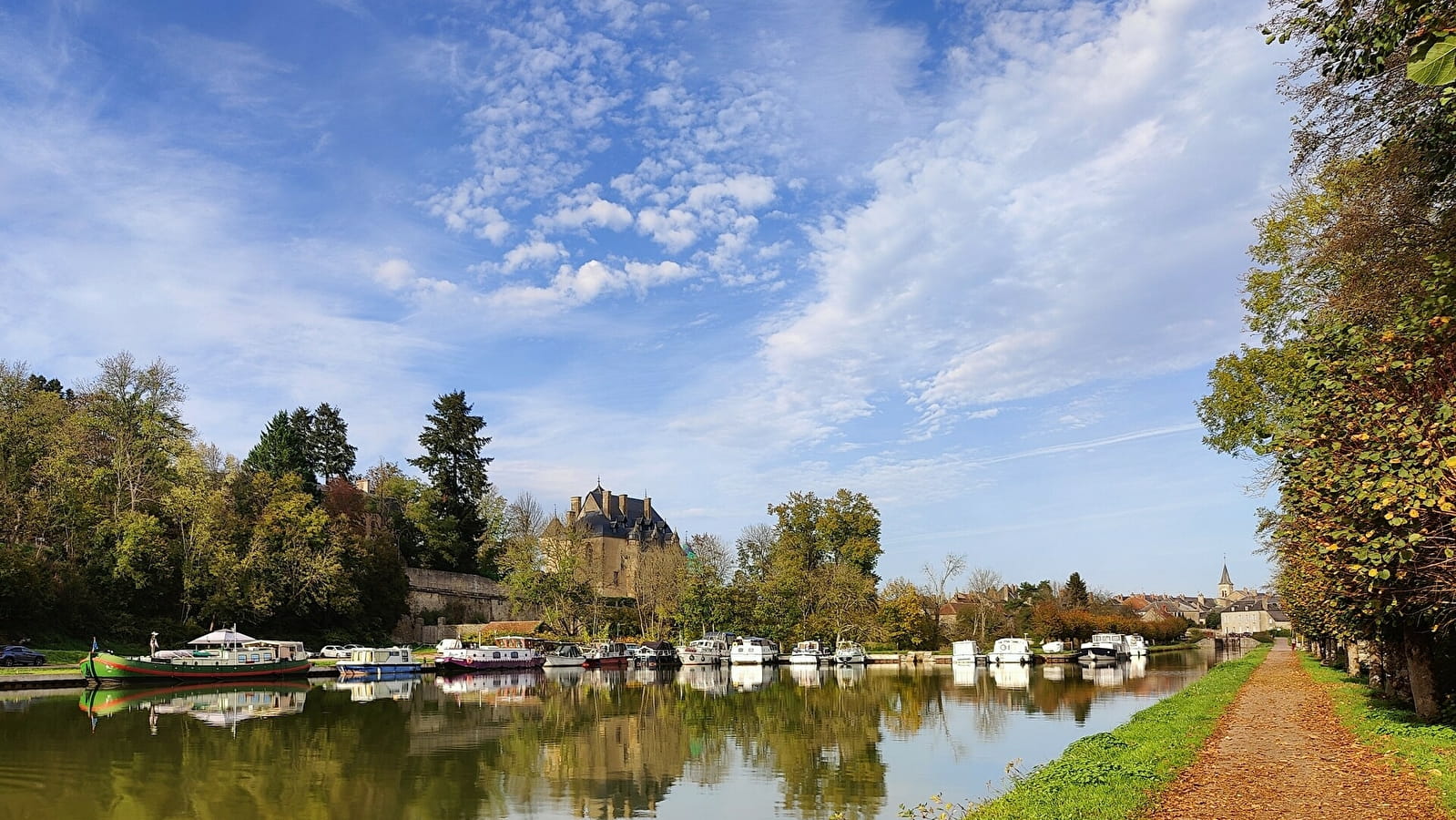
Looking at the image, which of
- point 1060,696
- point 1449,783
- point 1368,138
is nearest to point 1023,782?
point 1449,783

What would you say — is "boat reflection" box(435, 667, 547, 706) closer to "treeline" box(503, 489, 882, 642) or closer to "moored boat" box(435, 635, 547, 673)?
"moored boat" box(435, 635, 547, 673)

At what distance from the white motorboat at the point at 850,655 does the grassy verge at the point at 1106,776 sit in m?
38.7

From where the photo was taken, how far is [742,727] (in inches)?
947

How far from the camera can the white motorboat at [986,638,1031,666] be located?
56844 millimetres

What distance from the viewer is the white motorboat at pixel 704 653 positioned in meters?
60.1

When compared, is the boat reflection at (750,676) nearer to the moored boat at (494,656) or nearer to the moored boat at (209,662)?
the moored boat at (494,656)

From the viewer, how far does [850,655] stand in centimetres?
5775

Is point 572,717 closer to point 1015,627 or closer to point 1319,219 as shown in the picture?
point 1319,219

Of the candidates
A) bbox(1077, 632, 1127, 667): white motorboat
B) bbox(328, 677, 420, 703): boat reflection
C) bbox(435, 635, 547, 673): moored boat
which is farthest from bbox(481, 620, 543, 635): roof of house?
bbox(1077, 632, 1127, 667): white motorboat

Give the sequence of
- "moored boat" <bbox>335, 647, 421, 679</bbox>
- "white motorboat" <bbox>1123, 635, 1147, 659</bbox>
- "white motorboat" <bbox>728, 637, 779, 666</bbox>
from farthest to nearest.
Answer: "white motorboat" <bbox>1123, 635, 1147, 659</bbox>, "white motorboat" <bbox>728, 637, 779, 666</bbox>, "moored boat" <bbox>335, 647, 421, 679</bbox>

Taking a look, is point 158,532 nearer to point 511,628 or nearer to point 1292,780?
point 511,628

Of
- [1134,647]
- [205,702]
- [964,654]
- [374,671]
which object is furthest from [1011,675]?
[205,702]

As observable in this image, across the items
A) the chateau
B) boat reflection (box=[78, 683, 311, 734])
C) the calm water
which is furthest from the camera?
the chateau

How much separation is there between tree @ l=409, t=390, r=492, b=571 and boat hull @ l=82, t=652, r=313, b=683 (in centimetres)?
2552
